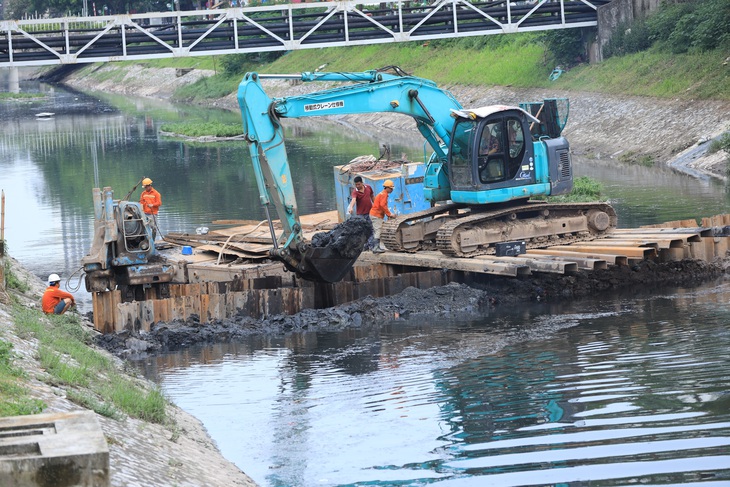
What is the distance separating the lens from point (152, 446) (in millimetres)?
11641

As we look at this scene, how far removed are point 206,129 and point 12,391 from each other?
52.1 meters

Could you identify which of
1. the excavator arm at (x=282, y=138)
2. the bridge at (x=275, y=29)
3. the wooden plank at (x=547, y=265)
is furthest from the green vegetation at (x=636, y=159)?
the excavator arm at (x=282, y=138)

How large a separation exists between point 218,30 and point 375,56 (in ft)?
81.2

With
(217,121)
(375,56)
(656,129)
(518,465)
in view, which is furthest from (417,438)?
(375,56)

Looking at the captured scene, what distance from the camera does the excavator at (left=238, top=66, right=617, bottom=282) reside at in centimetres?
1994

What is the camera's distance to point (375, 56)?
75.6 metres

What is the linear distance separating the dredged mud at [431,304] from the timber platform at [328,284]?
0.24 metres

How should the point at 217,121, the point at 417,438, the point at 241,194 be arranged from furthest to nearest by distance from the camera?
the point at 217,121 < the point at 241,194 < the point at 417,438

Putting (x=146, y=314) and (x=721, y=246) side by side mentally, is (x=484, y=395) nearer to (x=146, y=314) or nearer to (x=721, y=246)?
(x=146, y=314)

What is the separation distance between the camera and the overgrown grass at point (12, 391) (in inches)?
420

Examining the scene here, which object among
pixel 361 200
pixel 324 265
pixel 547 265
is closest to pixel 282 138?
pixel 324 265

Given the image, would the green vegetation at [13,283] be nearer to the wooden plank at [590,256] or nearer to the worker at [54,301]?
the worker at [54,301]

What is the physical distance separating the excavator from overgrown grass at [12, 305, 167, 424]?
426 centimetres

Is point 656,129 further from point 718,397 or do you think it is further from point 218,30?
point 718,397
